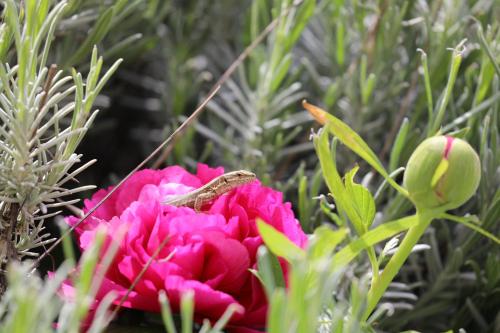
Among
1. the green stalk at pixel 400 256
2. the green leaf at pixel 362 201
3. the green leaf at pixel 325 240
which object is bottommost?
the green stalk at pixel 400 256

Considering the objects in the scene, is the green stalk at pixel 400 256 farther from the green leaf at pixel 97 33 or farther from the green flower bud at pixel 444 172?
the green leaf at pixel 97 33

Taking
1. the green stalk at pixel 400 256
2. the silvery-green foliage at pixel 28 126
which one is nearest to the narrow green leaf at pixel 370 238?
the green stalk at pixel 400 256

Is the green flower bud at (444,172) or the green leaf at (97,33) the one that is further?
the green leaf at (97,33)

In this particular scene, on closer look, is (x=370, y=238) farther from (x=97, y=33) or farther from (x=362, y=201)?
(x=97, y=33)

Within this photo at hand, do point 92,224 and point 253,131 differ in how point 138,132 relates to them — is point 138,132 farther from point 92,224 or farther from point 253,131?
point 92,224

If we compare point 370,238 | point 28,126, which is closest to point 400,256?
point 370,238

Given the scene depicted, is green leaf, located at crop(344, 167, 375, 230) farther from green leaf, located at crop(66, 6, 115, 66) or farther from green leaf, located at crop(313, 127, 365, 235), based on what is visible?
green leaf, located at crop(66, 6, 115, 66)

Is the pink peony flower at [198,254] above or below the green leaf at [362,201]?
below
